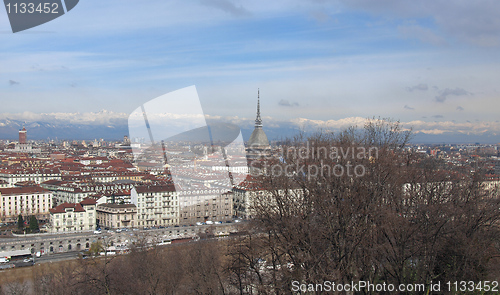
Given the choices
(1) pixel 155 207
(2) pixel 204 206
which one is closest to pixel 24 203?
(1) pixel 155 207

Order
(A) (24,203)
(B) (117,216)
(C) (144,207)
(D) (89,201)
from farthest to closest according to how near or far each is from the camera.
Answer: (A) (24,203), (C) (144,207), (D) (89,201), (B) (117,216)

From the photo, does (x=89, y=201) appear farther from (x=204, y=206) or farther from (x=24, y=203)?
(x=204, y=206)

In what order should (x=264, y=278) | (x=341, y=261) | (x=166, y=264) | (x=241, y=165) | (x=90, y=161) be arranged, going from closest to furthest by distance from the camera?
(x=341, y=261)
(x=264, y=278)
(x=166, y=264)
(x=241, y=165)
(x=90, y=161)

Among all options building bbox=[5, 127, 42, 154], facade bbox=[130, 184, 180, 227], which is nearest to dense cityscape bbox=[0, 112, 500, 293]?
facade bbox=[130, 184, 180, 227]

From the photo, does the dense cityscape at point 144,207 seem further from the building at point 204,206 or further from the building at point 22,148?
the building at point 22,148

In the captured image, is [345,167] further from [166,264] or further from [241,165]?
[241,165]

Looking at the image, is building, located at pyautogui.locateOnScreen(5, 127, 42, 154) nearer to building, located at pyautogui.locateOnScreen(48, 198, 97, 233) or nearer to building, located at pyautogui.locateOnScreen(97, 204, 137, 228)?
building, located at pyautogui.locateOnScreen(48, 198, 97, 233)

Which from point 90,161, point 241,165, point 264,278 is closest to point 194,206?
point 241,165
